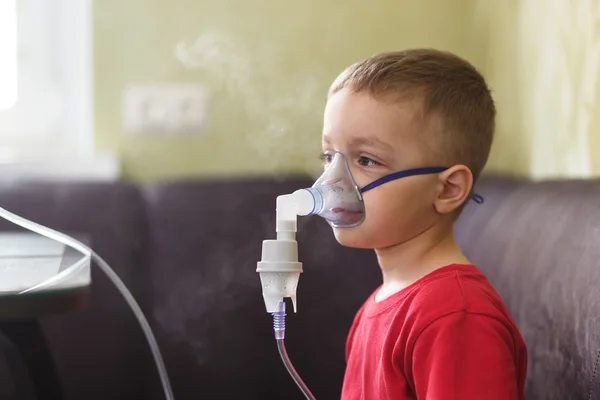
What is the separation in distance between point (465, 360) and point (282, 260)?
0.78ft

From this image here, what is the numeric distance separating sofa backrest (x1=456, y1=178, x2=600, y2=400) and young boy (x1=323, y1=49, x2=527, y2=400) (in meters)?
0.07

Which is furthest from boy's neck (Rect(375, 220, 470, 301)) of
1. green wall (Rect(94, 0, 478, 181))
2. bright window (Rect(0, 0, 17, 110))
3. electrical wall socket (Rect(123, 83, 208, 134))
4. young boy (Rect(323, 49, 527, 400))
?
bright window (Rect(0, 0, 17, 110))

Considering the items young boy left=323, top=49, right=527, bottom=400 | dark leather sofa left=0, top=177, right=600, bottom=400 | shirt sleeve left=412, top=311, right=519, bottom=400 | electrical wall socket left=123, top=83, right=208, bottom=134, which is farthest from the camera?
electrical wall socket left=123, top=83, right=208, bottom=134

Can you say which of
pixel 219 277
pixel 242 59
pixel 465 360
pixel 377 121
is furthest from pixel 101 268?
pixel 242 59

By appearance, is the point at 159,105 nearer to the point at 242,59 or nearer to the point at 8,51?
the point at 242,59

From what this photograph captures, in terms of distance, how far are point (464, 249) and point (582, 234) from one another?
1.44 feet

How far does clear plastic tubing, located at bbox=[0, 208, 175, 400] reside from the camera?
0.95 meters

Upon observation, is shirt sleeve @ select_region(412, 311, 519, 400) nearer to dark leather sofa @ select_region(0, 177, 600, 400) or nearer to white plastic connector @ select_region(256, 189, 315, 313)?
white plastic connector @ select_region(256, 189, 315, 313)

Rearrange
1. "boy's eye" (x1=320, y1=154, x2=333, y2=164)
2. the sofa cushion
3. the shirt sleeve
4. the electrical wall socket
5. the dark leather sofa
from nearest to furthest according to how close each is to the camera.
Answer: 1. the shirt sleeve
2. "boy's eye" (x1=320, y1=154, x2=333, y2=164)
3. the dark leather sofa
4. the sofa cushion
5. the electrical wall socket

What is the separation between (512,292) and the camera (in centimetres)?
117

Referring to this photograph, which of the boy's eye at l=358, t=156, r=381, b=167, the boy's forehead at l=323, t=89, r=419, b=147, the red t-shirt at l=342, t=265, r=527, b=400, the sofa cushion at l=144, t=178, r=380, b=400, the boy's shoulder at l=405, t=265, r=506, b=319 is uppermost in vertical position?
the boy's forehead at l=323, t=89, r=419, b=147

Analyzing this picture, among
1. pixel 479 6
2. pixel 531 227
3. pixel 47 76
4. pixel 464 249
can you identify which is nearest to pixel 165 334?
pixel 464 249

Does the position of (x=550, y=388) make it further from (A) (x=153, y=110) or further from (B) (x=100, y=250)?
(A) (x=153, y=110)

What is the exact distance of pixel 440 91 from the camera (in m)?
0.98
